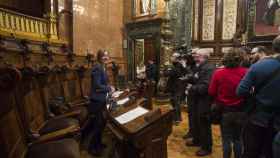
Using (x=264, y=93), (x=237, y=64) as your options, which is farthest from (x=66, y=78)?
(x=264, y=93)

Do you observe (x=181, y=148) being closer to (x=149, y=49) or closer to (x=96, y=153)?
(x=96, y=153)

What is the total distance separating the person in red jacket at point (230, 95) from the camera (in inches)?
92.6

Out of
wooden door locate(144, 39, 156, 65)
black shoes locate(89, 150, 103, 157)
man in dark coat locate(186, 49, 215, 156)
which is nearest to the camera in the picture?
man in dark coat locate(186, 49, 215, 156)

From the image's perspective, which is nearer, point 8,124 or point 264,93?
point 8,124

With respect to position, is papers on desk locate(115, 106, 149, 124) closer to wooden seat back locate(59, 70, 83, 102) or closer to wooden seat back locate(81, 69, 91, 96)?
wooden seat back locate(59, 70, 83, 102)

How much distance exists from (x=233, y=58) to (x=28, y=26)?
4.22 meters

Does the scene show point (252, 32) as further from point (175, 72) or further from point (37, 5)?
point (37, 5)

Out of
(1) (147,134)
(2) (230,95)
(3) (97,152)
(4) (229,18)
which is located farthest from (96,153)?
(4) (229,18)

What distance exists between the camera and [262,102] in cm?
190

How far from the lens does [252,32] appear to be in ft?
20.9

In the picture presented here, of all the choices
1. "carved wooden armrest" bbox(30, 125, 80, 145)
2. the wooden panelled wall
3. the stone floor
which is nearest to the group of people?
the stone floor

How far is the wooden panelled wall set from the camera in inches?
264

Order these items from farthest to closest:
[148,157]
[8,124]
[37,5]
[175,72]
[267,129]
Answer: [37,5]
[175,72]
[267,129]
[148,157]
[8,124]

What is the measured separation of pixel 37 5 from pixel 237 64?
5.33 meters
